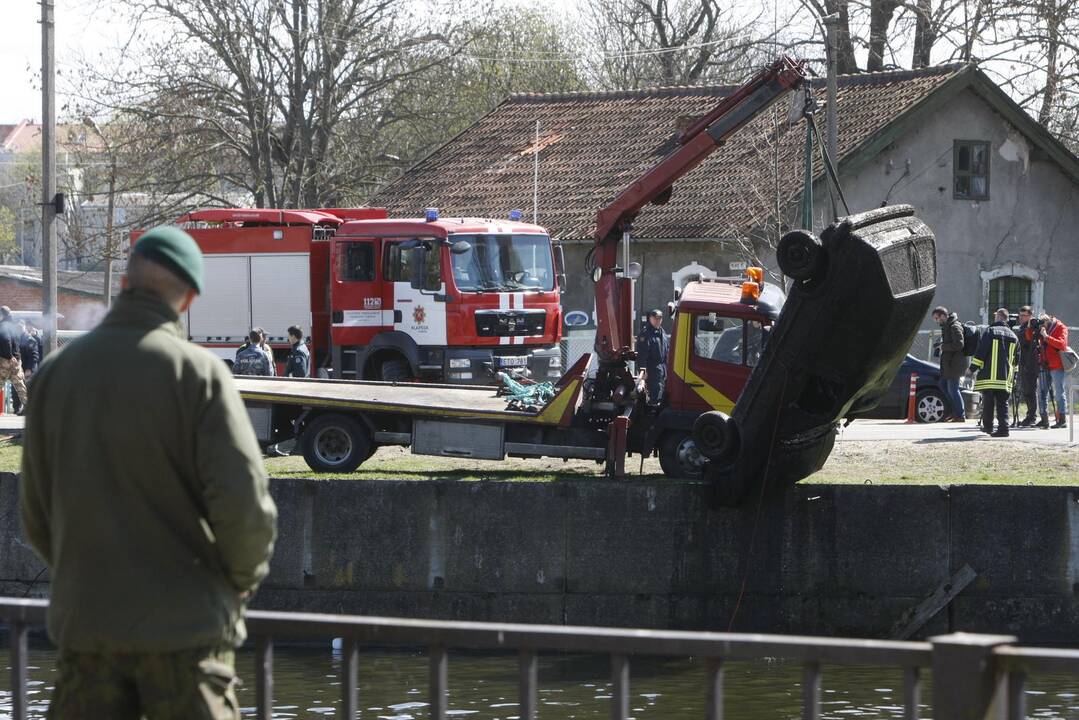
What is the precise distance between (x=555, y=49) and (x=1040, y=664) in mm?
51346

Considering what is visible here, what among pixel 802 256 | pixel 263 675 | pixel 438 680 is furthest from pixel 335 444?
pixel 438 680

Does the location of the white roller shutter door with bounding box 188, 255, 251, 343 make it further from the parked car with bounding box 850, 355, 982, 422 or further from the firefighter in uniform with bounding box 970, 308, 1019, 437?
the firefighter in uniform with bounding box 970, 308, 1019, 437

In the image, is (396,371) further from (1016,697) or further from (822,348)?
(1016,697)

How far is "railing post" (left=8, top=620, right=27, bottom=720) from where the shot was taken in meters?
5.03

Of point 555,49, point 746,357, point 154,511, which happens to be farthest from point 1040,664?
point 555,49

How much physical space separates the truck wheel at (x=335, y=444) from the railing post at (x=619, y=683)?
12.9 metres

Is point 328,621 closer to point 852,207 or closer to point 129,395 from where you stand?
point 129,395

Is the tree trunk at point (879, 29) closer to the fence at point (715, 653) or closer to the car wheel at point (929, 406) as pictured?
the car wheel at point (929, 406)

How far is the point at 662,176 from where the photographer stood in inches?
693

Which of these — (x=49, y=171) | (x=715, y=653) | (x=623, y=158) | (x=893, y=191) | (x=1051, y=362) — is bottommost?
(x=715, y=653)

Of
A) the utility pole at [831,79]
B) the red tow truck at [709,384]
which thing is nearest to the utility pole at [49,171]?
the red tow truck at [709,384]

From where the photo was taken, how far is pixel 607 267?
1777 centimetres

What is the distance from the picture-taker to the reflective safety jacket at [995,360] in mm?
20797

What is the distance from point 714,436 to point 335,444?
4.81 metres
